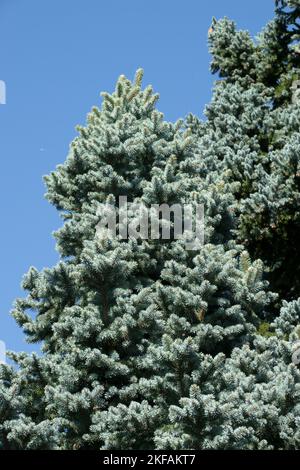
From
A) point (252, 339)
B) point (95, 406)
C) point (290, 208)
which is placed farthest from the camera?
point (290, 208)

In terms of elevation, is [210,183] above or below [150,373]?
above

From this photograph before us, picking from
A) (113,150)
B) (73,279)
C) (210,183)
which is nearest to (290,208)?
(210,183)

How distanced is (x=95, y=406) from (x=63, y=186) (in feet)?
14.1

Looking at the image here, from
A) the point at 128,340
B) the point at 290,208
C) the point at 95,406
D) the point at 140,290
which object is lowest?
the point at 95,406

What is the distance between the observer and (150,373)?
26.8ft

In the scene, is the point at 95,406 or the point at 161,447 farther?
the point at 95,406

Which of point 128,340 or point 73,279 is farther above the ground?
point 73,279

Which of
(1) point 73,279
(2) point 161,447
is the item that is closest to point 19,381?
(1) point 73,279

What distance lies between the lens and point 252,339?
28.5 feet

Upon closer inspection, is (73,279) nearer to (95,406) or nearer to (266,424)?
(95,406)
